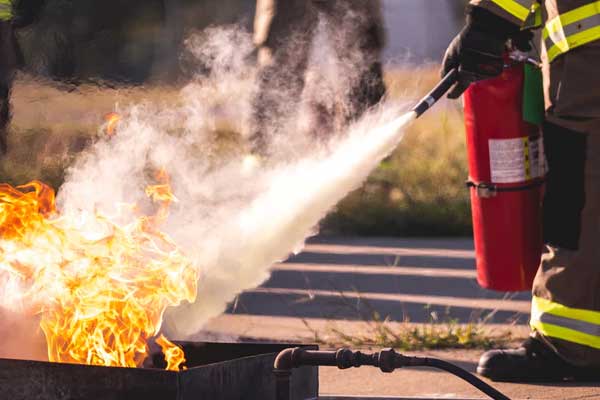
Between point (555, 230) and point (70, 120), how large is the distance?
1.95 m

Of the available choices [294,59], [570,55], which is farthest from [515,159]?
[294,59]

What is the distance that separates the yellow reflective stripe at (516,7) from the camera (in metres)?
4.11

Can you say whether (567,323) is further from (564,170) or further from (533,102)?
(533,102)

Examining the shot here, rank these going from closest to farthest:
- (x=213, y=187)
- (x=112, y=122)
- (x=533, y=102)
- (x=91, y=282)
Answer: (x=91, y=282) < (x=112, y=122) < (x=533, y=102) < (x=213, y=187)

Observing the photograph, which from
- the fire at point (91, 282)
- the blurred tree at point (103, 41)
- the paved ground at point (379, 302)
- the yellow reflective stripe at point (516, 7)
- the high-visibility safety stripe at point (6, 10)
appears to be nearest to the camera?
the fire at point (91, 282)

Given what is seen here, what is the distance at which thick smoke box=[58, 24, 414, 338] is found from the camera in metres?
3.89

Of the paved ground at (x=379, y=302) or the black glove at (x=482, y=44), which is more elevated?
the black glove at (x=482, y=44)

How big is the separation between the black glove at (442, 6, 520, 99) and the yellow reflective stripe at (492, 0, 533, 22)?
0.05 m

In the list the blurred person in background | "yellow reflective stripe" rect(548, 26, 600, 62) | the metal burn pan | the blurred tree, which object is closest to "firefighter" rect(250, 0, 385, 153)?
the blurred tree

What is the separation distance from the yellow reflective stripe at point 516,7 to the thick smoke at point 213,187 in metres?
0.46

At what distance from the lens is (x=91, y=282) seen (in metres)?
3.44

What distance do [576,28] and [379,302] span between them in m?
2.01

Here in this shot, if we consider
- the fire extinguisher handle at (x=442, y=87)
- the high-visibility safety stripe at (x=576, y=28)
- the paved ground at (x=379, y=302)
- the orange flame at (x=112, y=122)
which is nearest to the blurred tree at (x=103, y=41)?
the orange flame at (x=112, y=122)

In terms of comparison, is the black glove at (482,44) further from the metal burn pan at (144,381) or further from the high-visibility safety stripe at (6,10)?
the high-visibility safety stripe at (6,10)
